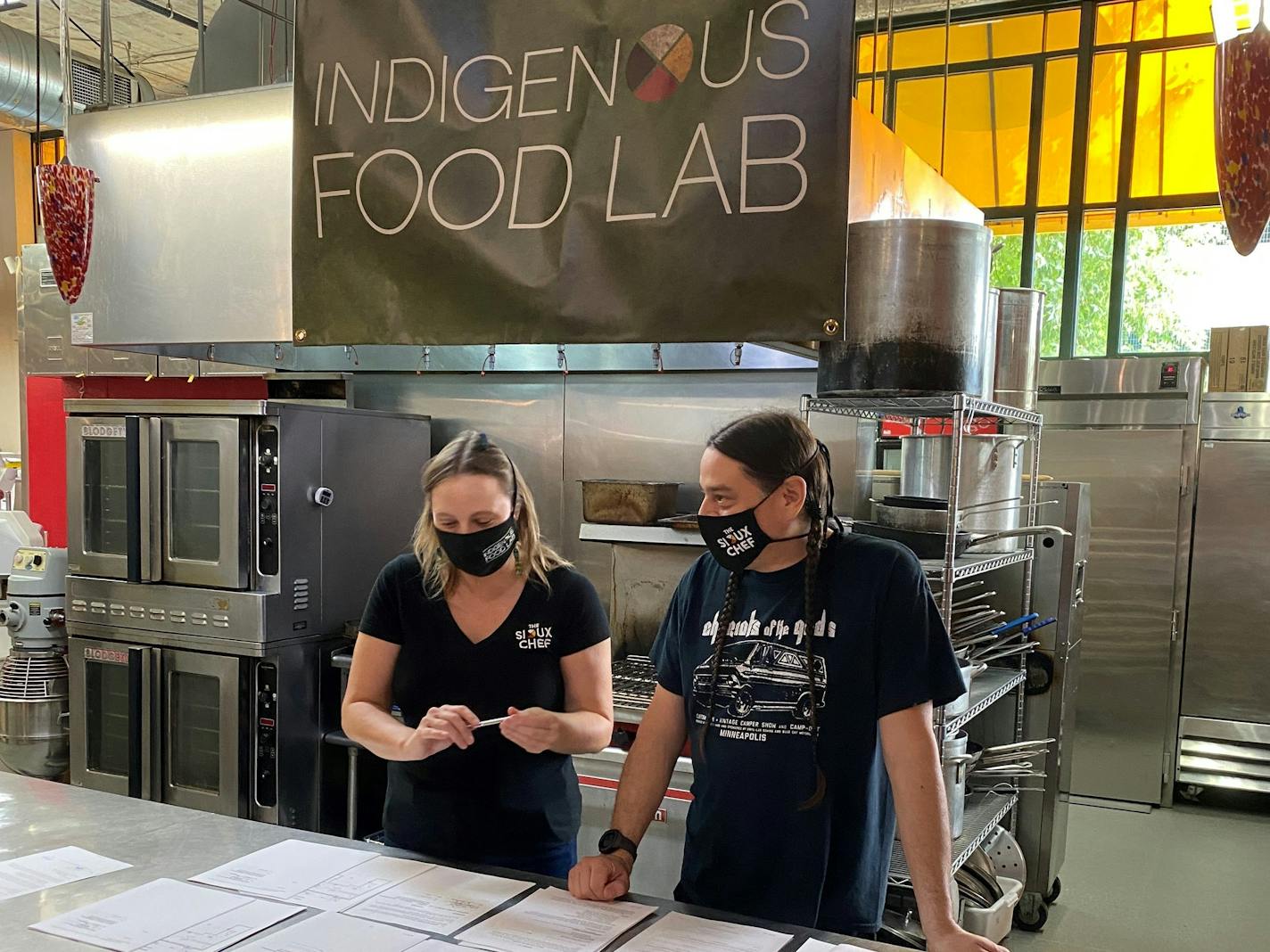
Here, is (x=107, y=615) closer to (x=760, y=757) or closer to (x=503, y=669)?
(x=503, y=669)

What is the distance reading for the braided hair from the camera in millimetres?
1816

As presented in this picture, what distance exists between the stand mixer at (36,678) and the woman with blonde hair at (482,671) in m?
3.14

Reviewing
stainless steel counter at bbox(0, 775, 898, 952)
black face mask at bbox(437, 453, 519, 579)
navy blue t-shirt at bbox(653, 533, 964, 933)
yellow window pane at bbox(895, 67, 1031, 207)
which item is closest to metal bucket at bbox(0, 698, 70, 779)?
stainless steel counter at bbox(0, 775, 898, 952)

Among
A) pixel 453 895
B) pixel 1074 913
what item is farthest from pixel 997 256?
pixel 453 895

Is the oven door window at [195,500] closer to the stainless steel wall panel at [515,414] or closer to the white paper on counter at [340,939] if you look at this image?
the stainless steel wall panel at [515,414]

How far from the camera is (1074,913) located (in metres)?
4.04

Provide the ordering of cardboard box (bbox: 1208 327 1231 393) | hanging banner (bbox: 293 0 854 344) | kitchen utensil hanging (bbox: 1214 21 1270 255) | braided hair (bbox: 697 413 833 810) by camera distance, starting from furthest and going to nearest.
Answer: cardboard box (bbox: 1208 327 1231 393)
braided hair (bbox: 697 413 833 810)
hanging banner (bbox: 293 0 854 344)
kitchen utensil hanging (bbox: 1214 21 1270 255)

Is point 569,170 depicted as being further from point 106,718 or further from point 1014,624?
point 106,718

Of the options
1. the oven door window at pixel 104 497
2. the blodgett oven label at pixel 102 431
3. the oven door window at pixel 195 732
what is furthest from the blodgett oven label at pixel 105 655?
the blodgett oven label at pixel 102 431

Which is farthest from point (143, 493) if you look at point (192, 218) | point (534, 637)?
point (534, 637)

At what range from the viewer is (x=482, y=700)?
2.08 m

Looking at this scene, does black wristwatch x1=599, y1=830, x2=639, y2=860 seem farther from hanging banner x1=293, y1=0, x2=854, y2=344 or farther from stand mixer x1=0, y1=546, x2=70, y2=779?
stand mixer x1=0, y1=546, x2=70, y2=779

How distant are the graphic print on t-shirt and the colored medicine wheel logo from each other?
0.95 meters

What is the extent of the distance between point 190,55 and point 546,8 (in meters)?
6.67
